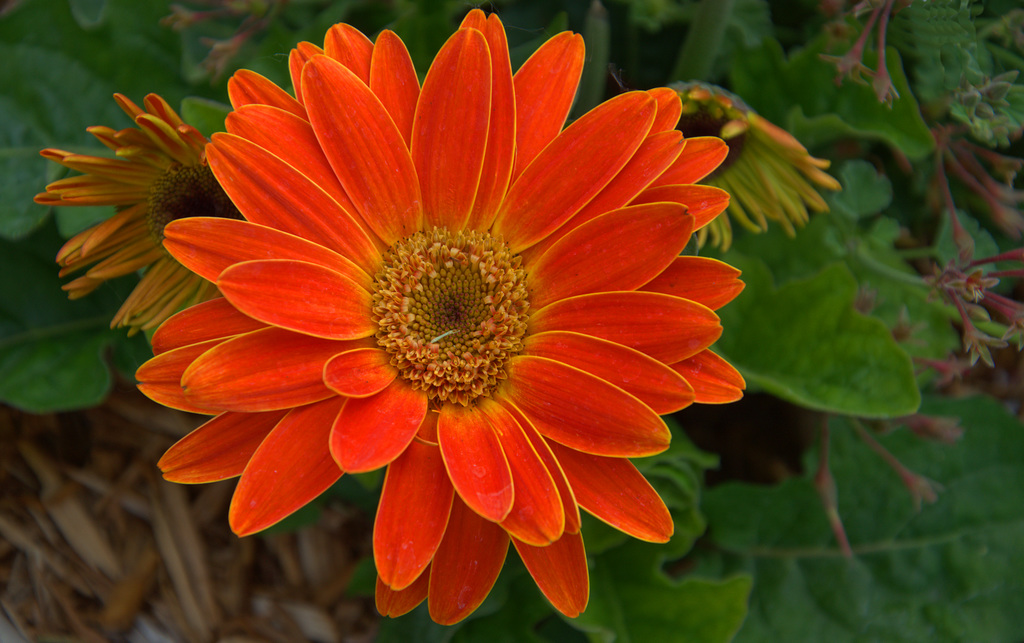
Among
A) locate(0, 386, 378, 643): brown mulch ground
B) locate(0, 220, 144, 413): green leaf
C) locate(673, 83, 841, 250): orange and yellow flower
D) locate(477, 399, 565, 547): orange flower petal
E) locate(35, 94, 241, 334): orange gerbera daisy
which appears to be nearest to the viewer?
locate(477, 399, 565, 547): orange flower petal

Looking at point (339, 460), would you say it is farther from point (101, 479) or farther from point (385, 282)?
point (101, 479)

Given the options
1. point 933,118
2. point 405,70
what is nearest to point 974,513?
point 933,118

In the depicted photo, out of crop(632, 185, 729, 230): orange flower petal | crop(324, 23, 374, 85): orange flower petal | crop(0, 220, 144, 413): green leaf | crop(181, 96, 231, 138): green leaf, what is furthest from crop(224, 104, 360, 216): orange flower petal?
crop(0, 220, 144, 413): green leaf

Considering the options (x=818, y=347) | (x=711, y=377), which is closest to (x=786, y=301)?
(x=818, y=347)

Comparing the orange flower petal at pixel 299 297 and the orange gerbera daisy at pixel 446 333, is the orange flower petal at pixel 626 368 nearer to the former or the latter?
the orange gerbera daisy at pixel 446 333

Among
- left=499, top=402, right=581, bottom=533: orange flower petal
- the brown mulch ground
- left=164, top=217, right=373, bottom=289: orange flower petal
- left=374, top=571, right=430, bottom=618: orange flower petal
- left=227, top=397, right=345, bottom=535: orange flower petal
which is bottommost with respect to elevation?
the brown mulch ground

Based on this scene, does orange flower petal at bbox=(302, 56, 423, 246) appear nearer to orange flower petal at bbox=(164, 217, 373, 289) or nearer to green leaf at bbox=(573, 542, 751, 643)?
orange flower petal at bbox=(164, 217, 373, 289)

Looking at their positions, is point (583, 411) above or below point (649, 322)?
below

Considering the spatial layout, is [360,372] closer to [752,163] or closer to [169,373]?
[169,373]
